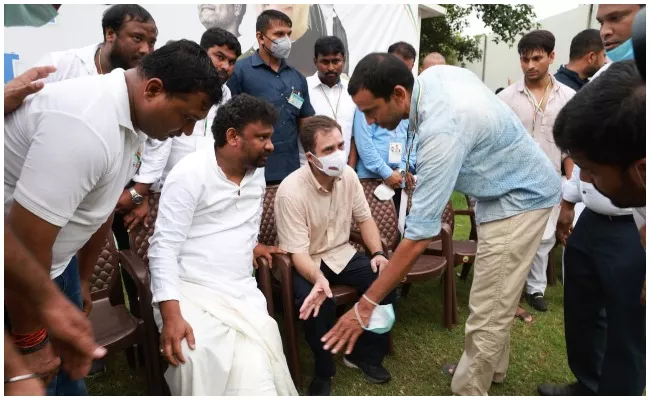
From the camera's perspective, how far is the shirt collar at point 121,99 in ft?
4.79

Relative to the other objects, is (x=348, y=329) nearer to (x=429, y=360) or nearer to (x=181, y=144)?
(x=429, y=360)

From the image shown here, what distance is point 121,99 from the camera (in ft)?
4.83

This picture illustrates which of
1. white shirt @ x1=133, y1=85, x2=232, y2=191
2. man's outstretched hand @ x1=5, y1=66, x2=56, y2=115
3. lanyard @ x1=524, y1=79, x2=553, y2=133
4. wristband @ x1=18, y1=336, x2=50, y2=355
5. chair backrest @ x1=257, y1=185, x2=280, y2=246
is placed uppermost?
man's outstretched hand @ x1=5, y1=66, x2=56, y2=115

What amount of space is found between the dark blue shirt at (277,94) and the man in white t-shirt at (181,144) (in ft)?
0.59

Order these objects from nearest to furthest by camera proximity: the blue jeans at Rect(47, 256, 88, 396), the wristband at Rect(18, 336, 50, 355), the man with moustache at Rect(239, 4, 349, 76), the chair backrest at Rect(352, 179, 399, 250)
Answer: the wristband at Rect(18, 336, 50, 355)
the blue jeans at Rect(47, 256, 88, 396)
the chair backrest at Rect(352, 179, 399, 250)
the man with moustache at Rect(239, 4, 349, 76)

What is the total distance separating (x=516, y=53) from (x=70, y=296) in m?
16.4

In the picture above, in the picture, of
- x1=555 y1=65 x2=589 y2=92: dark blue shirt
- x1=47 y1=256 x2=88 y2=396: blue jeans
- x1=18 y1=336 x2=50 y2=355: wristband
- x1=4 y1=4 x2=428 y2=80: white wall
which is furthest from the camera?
x1=555 y1=65 x2=589 y2=92: dark blue shirt

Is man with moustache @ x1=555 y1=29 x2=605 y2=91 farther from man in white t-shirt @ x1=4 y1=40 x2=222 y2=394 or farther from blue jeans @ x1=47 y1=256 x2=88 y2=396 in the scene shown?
blue jeans @ x1=47 y1=256 x2=88 y2=396

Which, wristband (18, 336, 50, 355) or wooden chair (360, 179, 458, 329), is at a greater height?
wristband (18, 336, 50, 355)

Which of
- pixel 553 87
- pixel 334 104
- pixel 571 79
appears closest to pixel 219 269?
pixel 334 104

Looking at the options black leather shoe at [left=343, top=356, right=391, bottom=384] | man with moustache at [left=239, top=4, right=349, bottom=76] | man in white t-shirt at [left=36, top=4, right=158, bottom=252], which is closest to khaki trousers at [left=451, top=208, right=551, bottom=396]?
black leather shoe at [left=343, top=356, right=391, bottom=384]

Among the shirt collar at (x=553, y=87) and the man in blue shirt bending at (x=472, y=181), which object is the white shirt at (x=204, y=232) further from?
the shirt collar at (x=553, y=87)

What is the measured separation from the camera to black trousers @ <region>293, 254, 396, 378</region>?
2742 mm

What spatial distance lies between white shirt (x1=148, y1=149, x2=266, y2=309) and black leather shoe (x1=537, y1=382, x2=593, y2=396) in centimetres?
163
